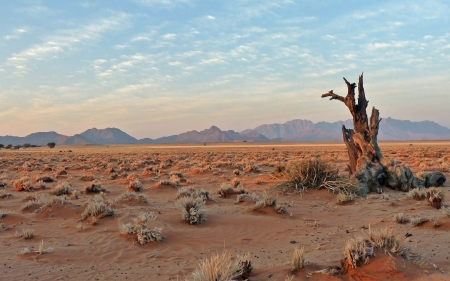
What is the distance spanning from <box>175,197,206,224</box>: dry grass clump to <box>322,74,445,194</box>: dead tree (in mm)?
6845

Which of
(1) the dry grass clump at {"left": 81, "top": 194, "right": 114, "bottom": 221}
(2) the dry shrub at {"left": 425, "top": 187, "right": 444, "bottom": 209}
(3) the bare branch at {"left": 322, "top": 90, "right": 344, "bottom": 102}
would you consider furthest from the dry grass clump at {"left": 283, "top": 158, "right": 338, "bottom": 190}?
(1) the dry grass clump at {"left": 81, "top": 194, "right": 114, "bottom": 221}

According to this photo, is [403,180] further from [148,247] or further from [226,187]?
[148,247]

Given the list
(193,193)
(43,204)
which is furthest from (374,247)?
(43,204)

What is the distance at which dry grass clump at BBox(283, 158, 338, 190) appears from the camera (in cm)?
1510

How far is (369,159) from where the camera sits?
15.3 meters

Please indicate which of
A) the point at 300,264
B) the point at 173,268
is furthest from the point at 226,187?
the point at 300,264

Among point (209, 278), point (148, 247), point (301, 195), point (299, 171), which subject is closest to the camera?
point (209, 278)

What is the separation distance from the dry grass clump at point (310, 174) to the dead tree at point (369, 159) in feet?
2.91

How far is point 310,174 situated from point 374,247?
9.71 metres

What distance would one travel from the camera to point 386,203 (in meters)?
12.1

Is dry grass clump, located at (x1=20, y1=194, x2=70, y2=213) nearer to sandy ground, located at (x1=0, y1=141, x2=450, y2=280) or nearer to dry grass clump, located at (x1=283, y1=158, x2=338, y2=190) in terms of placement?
sandy ground, located at (x1=0, y1=141, x2=450, y2=280)

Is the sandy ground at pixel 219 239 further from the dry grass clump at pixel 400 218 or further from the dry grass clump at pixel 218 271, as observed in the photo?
the dry grass clump at pixel 218 271

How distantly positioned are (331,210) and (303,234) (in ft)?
10.7

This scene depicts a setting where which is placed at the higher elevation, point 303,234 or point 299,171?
point 299,171
